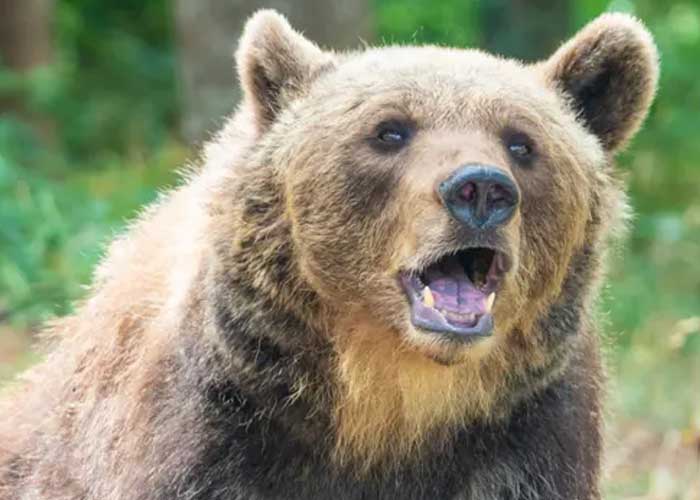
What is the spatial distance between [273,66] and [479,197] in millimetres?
1158

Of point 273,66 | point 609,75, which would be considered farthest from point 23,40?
point 609,75

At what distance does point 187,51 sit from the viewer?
11102 mm

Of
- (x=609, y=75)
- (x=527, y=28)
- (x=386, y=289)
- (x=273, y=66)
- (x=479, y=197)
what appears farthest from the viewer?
(x=527, y=28)

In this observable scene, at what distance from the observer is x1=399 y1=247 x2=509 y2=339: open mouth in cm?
494

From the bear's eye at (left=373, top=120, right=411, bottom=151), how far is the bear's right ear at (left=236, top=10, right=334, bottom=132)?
1.67 ft

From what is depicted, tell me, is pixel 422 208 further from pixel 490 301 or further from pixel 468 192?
pixel 490 301

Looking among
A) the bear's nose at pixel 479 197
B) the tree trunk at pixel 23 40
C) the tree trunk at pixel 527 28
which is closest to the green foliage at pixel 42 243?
the bear's nose at pixel 479 197

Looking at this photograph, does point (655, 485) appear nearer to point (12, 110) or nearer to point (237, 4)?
point (237, 4)

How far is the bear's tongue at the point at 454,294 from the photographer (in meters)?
4.95

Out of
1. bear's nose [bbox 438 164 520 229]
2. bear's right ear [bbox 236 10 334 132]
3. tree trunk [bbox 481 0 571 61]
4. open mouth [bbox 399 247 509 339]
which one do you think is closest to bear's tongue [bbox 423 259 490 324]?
open mouth [bbox 399 247 509 339]

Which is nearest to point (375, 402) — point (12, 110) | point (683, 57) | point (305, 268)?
point (305, 268)

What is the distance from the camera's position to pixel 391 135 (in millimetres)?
5262

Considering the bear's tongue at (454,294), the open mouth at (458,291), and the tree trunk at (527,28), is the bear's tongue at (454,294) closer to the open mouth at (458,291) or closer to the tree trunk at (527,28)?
the open mouth at (458,291)

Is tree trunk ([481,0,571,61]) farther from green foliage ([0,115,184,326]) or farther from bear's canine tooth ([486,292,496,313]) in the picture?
bear's canine tooth ([486,292,496,313])
